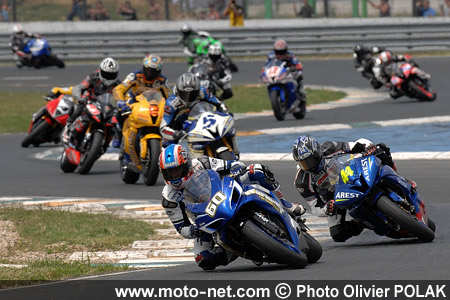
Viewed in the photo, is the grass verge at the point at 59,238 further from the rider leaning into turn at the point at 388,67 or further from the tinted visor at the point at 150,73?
the rider leaning into turn at the point at 388,67

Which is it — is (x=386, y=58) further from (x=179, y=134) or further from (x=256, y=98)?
(x=179, y=134)

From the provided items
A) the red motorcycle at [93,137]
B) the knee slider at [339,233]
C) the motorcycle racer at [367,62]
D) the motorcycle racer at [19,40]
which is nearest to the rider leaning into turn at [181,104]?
the red motorcycle at [93,137]

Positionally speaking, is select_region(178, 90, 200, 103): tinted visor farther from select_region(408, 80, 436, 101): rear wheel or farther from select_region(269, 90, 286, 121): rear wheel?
select_region(408, 80, 436, 101): rear wheel

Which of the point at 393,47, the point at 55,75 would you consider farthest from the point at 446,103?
the point at 55,75

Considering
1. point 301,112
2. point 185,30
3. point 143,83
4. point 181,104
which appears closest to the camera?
point 181,104

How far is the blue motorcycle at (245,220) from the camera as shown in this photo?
25.9 feet

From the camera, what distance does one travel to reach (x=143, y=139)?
47.4 ft

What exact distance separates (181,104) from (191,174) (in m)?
5.12

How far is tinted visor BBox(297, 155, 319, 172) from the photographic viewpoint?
963cm

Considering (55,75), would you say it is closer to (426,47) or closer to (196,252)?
(426,47)

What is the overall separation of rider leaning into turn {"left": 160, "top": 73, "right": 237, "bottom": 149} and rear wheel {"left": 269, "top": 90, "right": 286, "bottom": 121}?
809 centimetres

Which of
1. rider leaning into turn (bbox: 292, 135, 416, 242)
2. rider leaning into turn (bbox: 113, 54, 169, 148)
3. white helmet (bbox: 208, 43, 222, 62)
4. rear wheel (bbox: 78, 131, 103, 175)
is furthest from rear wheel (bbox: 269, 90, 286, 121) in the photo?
rider leaning into turn (bbox: 292, 135, 416, 242)

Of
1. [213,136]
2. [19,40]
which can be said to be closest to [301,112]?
[213,136]

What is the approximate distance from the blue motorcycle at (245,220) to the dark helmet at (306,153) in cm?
134
